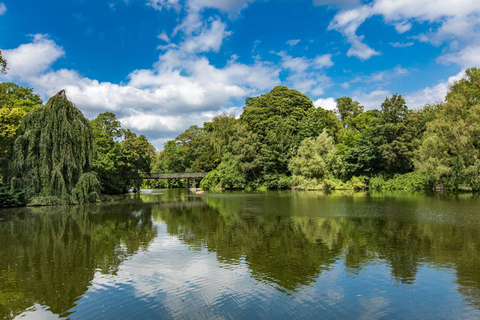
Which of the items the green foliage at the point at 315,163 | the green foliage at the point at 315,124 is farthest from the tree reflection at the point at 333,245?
the green foliage at the point at 315,124

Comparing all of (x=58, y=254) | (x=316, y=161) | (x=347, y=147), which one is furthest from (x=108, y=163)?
(x=347, y=147)

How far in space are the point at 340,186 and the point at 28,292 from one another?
46.9 metres

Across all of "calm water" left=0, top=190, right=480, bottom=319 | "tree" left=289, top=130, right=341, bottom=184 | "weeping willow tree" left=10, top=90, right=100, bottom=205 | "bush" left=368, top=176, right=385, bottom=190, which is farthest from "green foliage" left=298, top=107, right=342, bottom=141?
"calm water" left=0, top=190, right=480, bottom=319

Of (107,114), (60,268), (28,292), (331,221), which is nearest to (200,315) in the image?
(28,292)

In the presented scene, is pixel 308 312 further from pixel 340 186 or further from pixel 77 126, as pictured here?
pixel 340 186

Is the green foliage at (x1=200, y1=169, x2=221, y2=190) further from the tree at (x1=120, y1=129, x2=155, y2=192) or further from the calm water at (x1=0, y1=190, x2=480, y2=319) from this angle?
the calm water at (x1=0, y1=190, x2=480, y2=319)

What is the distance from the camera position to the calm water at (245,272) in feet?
20.2

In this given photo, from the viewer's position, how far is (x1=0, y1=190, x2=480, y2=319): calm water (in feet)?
20.2

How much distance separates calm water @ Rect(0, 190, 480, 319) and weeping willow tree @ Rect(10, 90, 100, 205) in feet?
39.6

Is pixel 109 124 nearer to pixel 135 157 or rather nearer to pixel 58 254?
pixel 135 157

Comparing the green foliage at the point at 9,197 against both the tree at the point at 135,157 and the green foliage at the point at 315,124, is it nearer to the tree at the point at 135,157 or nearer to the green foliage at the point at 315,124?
the tree at the point at 135,157

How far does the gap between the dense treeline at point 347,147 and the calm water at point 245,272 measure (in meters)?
24.6

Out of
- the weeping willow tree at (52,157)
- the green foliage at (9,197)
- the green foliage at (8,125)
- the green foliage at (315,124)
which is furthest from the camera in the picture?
the green foliage at (315,124)

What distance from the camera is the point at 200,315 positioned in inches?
231
